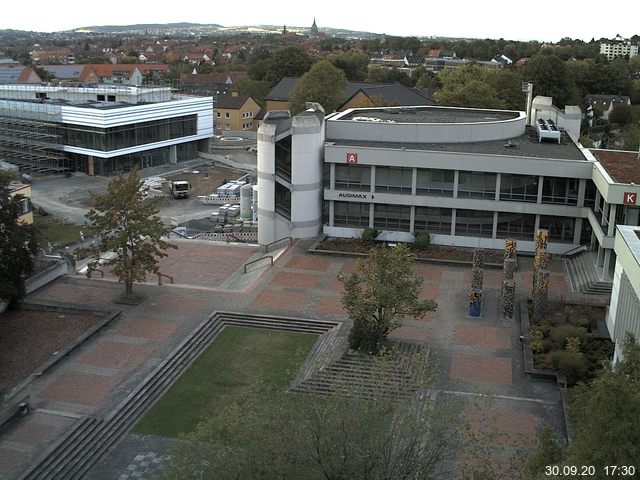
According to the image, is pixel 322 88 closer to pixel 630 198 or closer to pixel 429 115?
pixel 429 115

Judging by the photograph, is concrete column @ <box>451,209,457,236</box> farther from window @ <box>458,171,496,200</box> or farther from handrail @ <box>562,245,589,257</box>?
handrail @ <box>562,245,589,257</box>

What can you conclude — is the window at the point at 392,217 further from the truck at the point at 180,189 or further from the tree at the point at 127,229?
the truck at the point at 180,189

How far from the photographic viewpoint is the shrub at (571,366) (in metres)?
27.0

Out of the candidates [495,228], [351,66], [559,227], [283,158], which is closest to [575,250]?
[559,227]

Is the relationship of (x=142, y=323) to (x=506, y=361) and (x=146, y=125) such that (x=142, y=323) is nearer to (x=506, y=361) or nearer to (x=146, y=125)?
(x=506, y=361)

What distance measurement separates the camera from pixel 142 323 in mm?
32281

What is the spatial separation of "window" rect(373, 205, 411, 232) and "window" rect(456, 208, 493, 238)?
299 cm

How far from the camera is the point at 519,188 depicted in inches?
1666

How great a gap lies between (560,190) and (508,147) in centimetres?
537

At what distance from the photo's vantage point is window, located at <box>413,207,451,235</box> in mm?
43594

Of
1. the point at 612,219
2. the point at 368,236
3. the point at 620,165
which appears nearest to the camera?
the point at 612,219

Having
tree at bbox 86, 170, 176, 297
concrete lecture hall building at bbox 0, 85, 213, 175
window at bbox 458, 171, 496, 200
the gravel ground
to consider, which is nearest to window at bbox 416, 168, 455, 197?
window at bbox 458, 171, 496, 200

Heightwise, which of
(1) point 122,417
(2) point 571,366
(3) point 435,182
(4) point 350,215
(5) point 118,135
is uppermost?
(3) point 435,182

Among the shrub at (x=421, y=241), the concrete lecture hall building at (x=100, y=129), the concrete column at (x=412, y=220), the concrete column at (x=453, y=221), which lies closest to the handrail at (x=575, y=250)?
the concrete column at (x=453, y=221)
